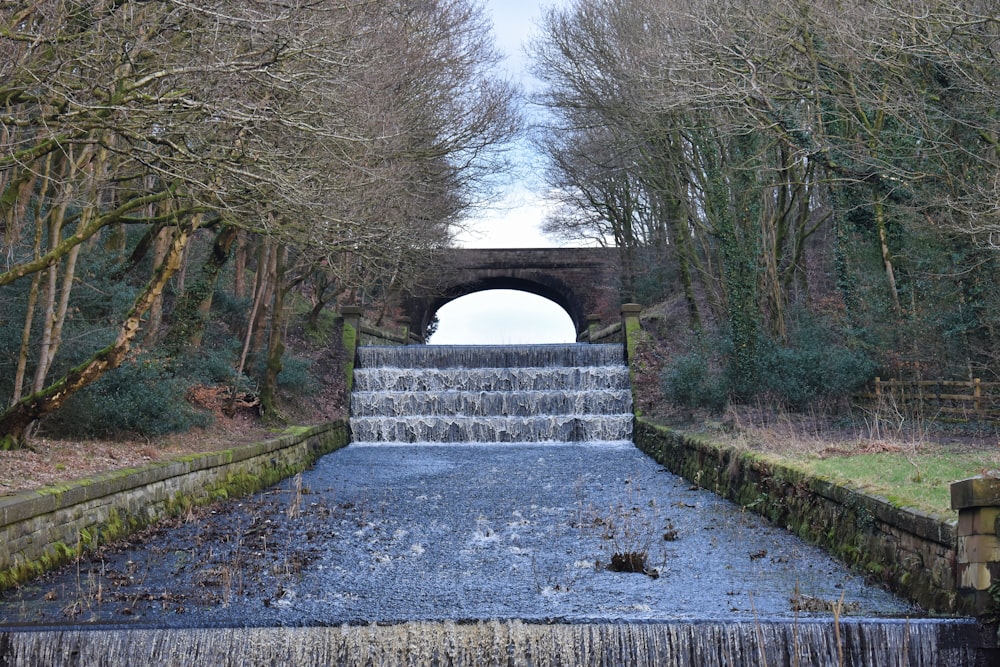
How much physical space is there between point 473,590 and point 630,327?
49.9 feet

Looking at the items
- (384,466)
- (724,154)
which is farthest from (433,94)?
(384,466)

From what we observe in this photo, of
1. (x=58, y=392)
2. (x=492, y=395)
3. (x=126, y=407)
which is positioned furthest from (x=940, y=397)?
(x=58, y=392)

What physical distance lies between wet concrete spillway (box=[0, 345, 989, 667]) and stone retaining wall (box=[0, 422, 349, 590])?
201mm

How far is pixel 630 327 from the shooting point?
2186 centimetres

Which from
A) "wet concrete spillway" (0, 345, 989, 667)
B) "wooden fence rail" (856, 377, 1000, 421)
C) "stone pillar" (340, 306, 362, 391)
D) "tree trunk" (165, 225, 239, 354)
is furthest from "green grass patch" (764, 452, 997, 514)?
"stone pillar" (340, 306, 362, 391)

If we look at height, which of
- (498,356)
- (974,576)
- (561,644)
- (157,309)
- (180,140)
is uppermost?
(180,140)

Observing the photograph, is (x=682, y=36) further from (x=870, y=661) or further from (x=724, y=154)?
(x=870, y=661)

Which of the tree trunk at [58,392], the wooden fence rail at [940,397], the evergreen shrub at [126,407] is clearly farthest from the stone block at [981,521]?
the evergreen shrub at [126,407]

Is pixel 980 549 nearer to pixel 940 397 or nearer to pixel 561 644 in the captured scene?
pixel 561 644

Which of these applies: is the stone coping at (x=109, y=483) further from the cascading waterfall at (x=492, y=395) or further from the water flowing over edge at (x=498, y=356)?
the water flowing over edge at (x=498, y=356)

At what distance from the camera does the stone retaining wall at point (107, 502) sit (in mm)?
6902

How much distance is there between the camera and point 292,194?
10219 millimetres

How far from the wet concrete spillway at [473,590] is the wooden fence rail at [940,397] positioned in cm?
353

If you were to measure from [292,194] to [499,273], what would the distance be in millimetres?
26581
